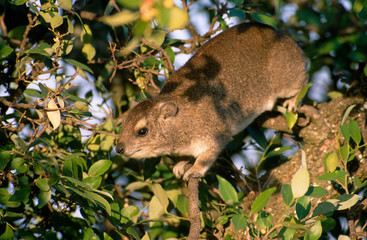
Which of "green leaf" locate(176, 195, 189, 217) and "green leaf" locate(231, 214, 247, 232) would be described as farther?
"green leaf" locate(176, 195, 189, 217)

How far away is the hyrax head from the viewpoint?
394 cm

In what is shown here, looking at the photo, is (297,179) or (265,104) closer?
(297,179)

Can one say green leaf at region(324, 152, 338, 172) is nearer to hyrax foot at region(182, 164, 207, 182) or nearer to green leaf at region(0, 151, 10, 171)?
hyrax foot at region(182, 164, 207, 182)

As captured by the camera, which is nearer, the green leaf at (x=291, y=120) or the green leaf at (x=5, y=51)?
the green leaf at (x=5, y=51)

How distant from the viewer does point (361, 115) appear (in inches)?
159

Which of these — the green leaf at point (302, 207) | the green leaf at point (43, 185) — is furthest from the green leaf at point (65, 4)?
the green leaf at point (302, 207)

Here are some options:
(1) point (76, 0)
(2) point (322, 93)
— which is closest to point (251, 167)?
(2) point (322, 93)

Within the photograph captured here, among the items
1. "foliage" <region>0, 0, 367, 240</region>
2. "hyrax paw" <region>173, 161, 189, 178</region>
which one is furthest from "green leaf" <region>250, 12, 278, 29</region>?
"hyrax paw" <region>173, 161, 189, 178</region>

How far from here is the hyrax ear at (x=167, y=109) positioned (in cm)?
403

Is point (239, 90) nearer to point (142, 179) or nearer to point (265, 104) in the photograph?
point (265, 104)

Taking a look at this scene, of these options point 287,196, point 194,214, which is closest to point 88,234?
point 194,214

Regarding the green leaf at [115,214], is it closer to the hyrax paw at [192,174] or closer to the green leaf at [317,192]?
the hyrax paw at [192,174]

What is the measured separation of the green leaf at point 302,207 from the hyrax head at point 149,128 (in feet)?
5.87

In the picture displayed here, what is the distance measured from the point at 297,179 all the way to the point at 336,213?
1.52 meters
